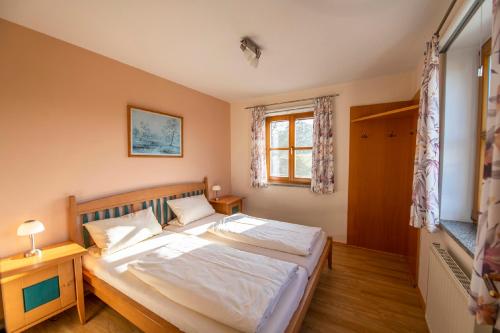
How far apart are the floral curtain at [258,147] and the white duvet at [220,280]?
1.99 meters

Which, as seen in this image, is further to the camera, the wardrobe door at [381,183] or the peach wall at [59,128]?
the wardrobe door at [381,183]

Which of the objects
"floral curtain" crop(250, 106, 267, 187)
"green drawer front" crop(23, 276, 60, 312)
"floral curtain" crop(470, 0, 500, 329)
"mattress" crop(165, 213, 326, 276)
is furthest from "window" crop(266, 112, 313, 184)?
"green drawer front" crop(23, 276, 60, 312)

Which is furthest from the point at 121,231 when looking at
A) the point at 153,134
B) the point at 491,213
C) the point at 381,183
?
the point at 381,183

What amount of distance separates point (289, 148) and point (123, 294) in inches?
119

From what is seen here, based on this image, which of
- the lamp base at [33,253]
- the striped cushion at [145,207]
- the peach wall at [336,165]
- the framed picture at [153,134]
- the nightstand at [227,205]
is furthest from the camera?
the nightstand at [227,205]

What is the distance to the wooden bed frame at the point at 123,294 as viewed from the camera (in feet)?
4.37

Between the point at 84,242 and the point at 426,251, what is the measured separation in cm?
338

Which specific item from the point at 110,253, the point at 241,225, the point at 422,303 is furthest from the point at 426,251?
the point at 110,253

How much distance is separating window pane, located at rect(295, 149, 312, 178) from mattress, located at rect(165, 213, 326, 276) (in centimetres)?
136

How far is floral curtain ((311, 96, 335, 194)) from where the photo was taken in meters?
3.14

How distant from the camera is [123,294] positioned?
152cm

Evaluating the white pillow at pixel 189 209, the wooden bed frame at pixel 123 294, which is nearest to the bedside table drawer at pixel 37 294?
the wooden bed frame at pixel 123 294

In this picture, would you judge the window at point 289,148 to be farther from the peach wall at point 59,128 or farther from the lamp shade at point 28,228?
the lamp shade at point 28,228

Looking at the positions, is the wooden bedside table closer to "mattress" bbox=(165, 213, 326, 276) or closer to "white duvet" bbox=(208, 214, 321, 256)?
"mattress" bbox=(165, 213, 326, 276)
